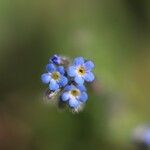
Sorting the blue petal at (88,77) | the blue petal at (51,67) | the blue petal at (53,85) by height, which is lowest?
the blue petal at (53,85)

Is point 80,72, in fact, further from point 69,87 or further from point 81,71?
point 69,87

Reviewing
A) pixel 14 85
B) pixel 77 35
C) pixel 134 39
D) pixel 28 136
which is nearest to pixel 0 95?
pixel 14 85

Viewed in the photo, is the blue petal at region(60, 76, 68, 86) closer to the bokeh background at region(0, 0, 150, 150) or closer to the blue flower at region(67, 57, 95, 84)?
the blue flower at region(67, 57, 95, 84)

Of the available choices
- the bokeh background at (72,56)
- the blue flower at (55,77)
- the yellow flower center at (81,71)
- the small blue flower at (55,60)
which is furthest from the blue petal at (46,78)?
the bokeh background at (72,56)

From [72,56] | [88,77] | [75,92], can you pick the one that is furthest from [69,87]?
[72,56]

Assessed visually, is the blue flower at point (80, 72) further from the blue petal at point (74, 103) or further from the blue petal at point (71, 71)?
the blue petal at point (74, 103)

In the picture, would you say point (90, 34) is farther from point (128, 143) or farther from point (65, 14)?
point (128, 143)
